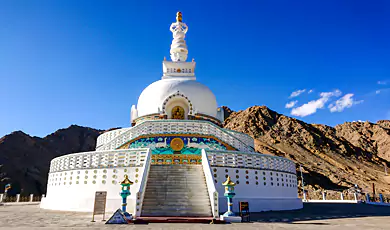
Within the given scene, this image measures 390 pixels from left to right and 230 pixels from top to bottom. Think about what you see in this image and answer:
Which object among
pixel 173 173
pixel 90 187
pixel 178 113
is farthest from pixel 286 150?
pixel 90 187

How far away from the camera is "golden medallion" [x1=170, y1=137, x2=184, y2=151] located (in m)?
18.7

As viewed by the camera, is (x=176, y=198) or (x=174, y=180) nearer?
(x=176, y=198)

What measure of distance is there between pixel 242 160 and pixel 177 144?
4.79m

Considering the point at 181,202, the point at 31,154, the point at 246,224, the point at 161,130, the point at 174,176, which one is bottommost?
the point at 246,224

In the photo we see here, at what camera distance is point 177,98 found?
76.5 feet

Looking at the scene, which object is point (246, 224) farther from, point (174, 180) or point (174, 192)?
point (174, 180)

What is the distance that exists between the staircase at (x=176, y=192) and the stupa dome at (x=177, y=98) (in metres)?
8.93

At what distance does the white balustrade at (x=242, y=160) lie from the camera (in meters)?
15.3

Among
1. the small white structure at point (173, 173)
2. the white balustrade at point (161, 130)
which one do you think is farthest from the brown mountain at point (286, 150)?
the white balustrade at point (161, 130)

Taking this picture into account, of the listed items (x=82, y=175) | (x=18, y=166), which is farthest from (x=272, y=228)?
(x=18, y=166)

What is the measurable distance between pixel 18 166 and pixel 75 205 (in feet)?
166

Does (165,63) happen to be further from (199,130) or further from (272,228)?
(272,228)

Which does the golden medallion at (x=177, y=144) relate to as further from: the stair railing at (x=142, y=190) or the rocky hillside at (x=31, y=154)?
the rocky hillside at (x=31, y=154)

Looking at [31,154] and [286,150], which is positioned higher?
[286,150]
